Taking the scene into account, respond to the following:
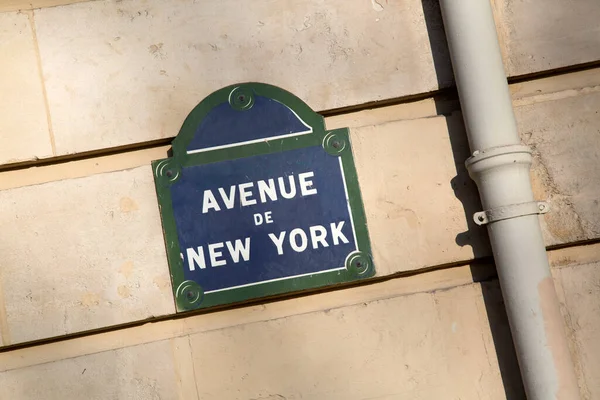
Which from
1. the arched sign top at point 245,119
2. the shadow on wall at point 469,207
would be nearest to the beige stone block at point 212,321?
the shadow on wall at point 469,207

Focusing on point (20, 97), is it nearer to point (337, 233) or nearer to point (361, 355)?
point (337, 233)

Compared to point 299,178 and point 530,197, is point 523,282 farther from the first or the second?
point 299,178

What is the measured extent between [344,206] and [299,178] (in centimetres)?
17

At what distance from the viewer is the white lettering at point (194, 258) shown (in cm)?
268

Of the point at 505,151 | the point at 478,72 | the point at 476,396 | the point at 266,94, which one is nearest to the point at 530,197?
the point at 505,151

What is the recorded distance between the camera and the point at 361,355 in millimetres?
2691

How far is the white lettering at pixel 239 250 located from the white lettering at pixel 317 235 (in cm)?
20

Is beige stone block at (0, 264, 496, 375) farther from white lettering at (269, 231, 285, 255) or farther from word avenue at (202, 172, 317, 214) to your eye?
word avenue at (202, 172, 317, 214)

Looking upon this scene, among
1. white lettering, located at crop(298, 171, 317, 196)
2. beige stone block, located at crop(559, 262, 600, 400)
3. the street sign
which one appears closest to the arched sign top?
the street sign

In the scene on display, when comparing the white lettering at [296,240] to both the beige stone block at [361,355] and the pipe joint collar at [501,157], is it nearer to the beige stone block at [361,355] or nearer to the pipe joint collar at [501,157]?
the beige stone block at [361,355]

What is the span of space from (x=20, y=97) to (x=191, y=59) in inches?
22.3

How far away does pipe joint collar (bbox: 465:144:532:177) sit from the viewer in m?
2.62

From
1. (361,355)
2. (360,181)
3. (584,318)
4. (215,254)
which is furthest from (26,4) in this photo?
(584,318)

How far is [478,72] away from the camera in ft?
8.84
